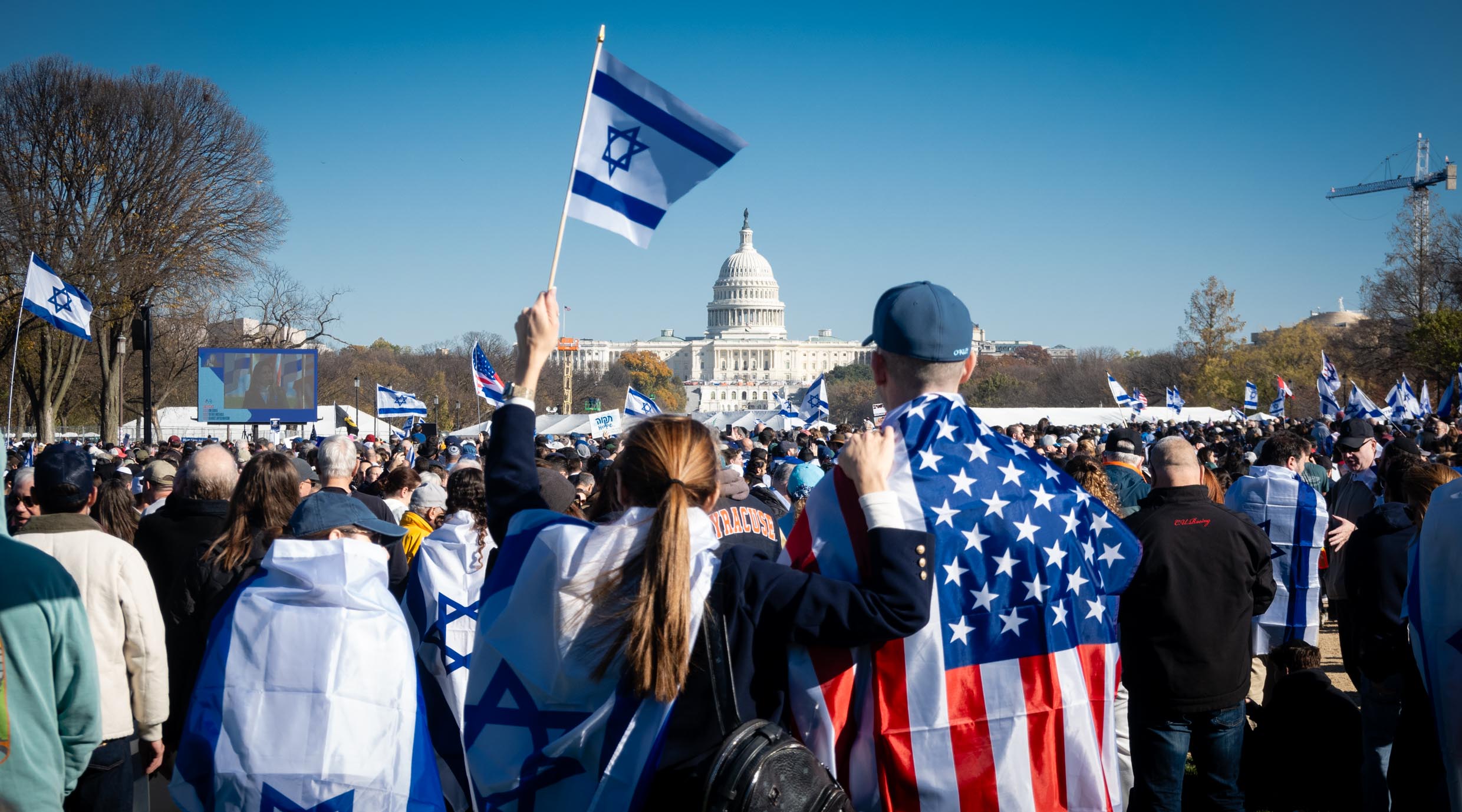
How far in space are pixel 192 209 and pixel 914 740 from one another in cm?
3215

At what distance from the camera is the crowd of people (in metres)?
2.11

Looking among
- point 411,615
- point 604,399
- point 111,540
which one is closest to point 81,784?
point 111,540

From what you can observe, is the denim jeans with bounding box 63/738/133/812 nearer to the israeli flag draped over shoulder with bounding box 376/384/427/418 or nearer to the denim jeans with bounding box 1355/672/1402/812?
the denim jeans with bounding box 1355/672/1402/812

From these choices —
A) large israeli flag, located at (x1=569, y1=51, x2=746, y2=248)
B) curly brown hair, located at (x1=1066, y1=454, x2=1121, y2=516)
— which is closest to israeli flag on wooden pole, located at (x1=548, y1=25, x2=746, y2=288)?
large israeli flag, located at (x1=569, y1=51, x2=746, y2=248)

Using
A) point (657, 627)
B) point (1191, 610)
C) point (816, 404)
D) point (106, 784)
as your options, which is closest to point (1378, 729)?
point (1191, 610)

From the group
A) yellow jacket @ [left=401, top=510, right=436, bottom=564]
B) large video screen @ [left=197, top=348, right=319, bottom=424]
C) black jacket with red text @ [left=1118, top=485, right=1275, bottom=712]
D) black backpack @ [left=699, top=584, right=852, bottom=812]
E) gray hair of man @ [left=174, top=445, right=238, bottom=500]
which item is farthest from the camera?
large video screen @ [left=197, top=348, right=319, bottom=424]

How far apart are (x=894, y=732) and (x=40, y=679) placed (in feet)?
6.71

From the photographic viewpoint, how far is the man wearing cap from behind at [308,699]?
2.63 metres

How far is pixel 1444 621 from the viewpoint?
268cm

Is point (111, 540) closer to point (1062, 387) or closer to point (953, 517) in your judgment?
point (953, 517)

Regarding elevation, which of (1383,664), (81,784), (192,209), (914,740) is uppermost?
(192,209)

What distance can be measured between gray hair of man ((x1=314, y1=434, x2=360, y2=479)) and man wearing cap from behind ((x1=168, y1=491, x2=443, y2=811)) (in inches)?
111

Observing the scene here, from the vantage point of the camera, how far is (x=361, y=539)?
2934 mm

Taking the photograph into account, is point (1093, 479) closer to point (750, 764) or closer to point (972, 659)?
point (972, 659)
